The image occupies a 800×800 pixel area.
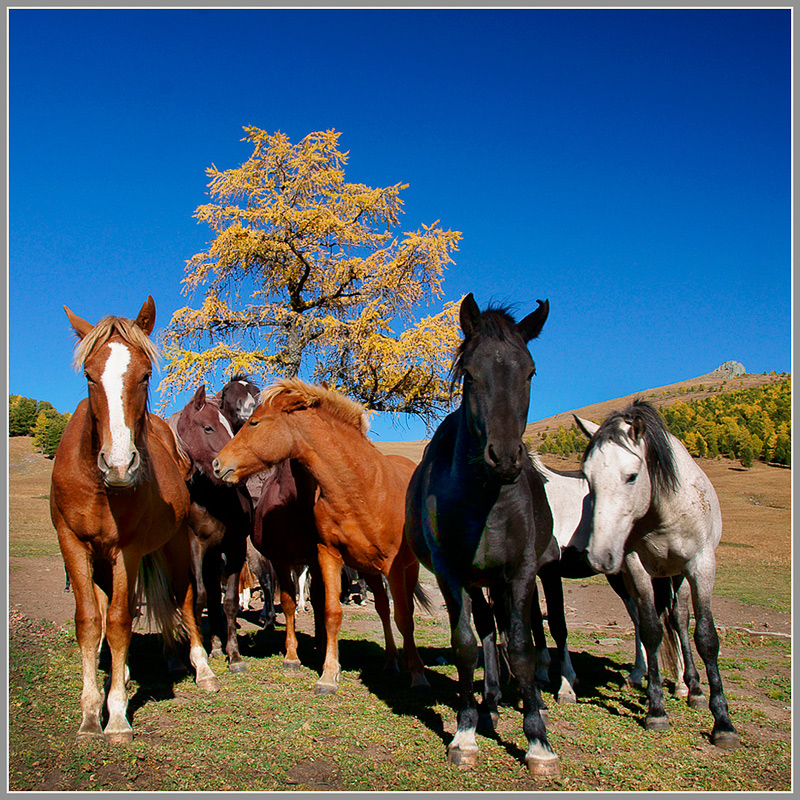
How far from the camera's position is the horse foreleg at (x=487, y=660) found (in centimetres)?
449

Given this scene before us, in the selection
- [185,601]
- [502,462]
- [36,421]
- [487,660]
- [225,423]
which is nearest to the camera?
[502,462]

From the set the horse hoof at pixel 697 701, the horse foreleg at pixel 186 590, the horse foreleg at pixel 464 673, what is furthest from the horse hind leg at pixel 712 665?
the horse foreleg at pixel 186 590

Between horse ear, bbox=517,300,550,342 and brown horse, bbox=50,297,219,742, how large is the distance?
2.40m

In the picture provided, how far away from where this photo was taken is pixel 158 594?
5609 mm

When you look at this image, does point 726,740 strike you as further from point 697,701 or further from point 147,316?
point 147,316

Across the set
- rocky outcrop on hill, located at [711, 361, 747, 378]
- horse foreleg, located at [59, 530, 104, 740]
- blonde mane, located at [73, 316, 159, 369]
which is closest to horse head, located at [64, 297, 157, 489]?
blonde mane, located at [73, 316, 159, 369]

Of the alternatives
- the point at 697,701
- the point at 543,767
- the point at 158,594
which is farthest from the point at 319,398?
the point at 697,701

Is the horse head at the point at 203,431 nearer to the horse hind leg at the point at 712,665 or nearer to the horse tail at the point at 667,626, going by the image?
the horse tail at the point at 667,626

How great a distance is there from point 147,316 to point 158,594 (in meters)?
2.63

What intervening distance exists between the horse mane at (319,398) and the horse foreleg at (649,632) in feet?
8.98

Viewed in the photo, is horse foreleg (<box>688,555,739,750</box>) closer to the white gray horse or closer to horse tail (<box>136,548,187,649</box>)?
the white gray horse

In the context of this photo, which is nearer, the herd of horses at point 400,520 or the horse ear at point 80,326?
the herd of horses at point 400,520

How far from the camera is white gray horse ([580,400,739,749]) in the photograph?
14.6 feet

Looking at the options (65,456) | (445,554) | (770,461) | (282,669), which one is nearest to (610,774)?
(445,554)
